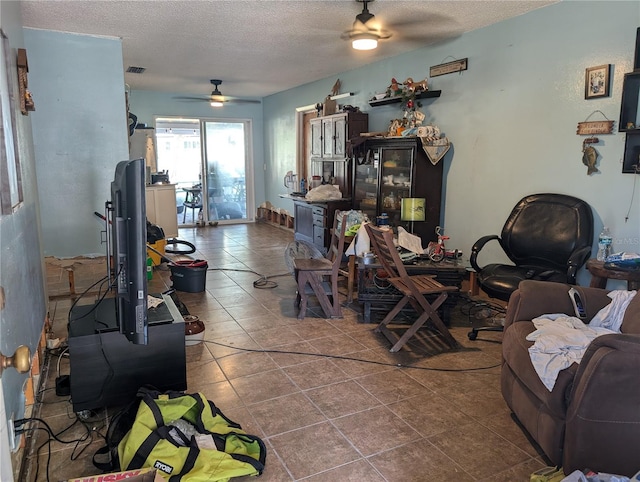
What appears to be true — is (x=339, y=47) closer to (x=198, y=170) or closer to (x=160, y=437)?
(x=160, y=437)

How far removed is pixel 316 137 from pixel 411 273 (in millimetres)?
3392

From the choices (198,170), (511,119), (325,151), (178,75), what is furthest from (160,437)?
(198,170)

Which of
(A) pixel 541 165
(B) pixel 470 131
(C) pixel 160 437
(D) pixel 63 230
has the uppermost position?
(B) pixel 470 131

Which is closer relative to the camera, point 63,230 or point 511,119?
point 511,119

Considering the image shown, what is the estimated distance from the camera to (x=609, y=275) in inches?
111

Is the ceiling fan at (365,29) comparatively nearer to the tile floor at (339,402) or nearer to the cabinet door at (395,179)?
the cabinet door at (395,179)

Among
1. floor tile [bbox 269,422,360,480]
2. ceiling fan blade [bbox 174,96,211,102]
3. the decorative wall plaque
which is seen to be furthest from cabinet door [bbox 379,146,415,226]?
ceiling fan blade [bbox 174,96,211,102]

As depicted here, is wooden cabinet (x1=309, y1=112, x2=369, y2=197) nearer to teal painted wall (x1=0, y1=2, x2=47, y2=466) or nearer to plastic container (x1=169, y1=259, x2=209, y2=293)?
plastic container (x1=169, y1=259, x2=209, y2=293)

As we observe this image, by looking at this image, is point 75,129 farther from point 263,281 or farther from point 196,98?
point 196,98

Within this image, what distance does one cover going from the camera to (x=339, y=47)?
189 inches

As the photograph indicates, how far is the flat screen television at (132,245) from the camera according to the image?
196cm

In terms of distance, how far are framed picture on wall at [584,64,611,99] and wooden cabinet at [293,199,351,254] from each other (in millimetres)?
3080

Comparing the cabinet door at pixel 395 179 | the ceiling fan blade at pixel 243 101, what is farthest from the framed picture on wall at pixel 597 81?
the ceiling fan blade at pixel 243 101

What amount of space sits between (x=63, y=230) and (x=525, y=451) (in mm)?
4315
